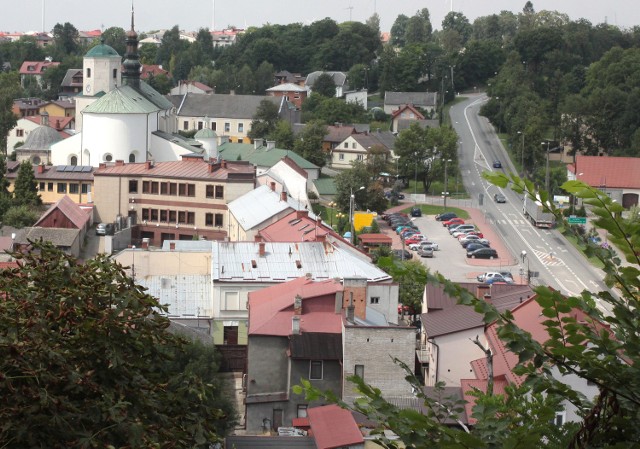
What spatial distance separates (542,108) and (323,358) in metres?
51.8

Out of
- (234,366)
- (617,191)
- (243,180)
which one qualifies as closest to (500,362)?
(234,366)

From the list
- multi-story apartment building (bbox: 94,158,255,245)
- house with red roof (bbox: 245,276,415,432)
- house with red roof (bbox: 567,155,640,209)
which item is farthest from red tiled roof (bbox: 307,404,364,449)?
house with red roof (bbox: 567,155,640,209)

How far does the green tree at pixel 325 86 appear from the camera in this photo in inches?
3610

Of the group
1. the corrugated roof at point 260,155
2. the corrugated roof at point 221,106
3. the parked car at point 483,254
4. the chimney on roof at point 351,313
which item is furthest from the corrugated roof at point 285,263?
the corrugated roof at point 221,106

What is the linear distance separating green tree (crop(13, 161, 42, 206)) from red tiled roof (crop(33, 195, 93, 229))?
8.13 feet

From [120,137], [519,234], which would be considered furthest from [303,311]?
[120,137]

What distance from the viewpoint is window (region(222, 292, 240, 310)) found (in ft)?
96.4

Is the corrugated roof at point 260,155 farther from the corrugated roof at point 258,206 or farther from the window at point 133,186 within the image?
the corrugated roof at point 258,206

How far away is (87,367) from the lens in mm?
9516

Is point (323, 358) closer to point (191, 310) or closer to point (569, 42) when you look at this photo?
point (191, 310)

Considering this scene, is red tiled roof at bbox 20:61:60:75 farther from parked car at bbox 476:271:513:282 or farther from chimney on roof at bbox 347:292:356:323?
chimney on roof at bbox 347:292:356:323

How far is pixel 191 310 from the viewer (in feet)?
96.2

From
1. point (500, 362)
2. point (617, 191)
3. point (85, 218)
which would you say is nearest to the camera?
point (500, 362)

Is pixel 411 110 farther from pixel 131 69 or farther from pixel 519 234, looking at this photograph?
pixel 519 234
